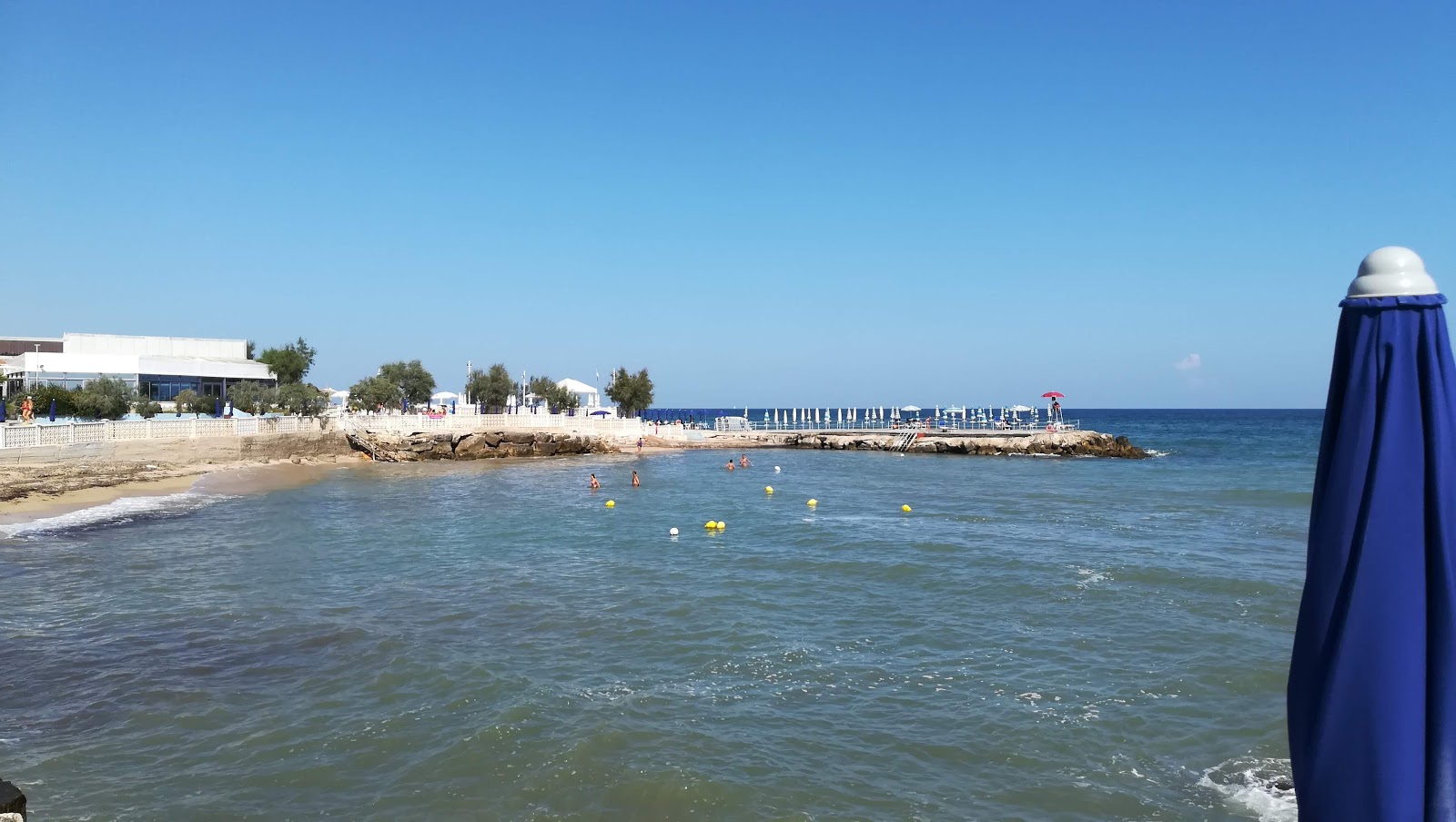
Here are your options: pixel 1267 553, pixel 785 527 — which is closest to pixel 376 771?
pixel 785 527

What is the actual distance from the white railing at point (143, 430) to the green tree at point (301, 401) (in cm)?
515

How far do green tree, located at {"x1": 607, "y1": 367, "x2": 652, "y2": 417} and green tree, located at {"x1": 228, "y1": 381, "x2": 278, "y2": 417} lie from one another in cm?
2804

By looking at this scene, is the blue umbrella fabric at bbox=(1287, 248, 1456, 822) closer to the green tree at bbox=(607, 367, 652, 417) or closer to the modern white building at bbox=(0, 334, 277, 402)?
the modern white building at bbox=(0, 334, 277, 402)

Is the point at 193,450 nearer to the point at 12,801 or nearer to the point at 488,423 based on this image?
the point at 488,423

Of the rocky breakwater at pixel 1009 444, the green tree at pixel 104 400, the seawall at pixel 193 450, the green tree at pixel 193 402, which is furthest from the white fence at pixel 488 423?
the rocky breakwater at pixel 1009 444

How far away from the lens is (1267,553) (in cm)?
2094

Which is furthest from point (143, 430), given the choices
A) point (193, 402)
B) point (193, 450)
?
point (193, 402)

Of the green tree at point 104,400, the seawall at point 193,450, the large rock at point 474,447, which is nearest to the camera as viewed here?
the seawall at point 193,450

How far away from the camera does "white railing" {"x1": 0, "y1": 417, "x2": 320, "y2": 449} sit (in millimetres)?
29891

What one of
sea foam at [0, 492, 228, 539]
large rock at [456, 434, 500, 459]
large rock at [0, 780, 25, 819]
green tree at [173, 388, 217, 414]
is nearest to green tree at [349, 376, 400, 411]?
green tree at [173, 388, 217, 414]

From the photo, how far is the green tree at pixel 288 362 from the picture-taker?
65.6 meters

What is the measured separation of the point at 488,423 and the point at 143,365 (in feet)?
63.5

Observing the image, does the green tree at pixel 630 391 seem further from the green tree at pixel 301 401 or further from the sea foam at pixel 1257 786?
the sea foam at pixel 1257 786

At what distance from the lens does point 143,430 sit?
35125 millimetres
